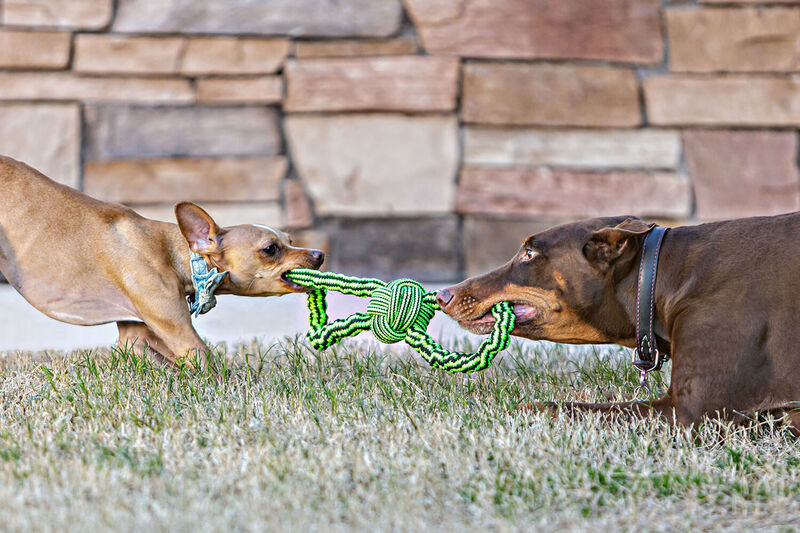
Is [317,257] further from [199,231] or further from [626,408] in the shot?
[626,408]

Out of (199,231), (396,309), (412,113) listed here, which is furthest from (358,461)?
(412,113)

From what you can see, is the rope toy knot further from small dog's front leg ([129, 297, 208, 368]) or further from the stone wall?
the stone wall

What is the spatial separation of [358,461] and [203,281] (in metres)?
1.79

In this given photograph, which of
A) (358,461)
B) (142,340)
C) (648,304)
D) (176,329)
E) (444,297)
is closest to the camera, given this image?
(358,461)

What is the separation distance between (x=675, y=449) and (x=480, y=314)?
1.01 metres

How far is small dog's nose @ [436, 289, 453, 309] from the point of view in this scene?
411 centimetres

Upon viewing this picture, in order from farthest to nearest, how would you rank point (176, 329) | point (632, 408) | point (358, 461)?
point (176, 329)
point (632, 408)
point (358, 461)

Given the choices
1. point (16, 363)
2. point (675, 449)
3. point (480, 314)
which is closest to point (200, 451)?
point (480, 314)

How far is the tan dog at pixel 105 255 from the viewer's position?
15.3 feet

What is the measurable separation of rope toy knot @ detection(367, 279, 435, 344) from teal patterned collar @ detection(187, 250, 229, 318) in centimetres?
84

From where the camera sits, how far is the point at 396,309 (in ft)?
13.7

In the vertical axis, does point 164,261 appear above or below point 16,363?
above

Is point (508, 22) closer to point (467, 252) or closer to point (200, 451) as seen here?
point (467, 252)

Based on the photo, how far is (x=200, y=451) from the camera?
328cm
